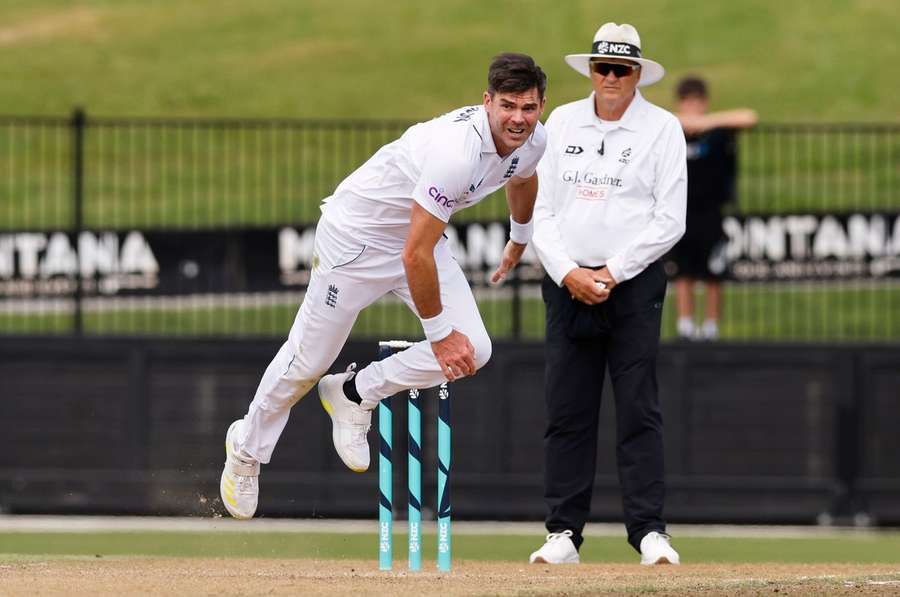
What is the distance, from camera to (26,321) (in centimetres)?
2228

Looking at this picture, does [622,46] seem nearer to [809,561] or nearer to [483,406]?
[809,561]

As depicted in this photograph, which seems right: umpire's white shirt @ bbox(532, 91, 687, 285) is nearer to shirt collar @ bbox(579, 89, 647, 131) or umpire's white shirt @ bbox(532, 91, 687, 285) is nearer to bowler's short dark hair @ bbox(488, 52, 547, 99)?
shirt collar @ bbox(579, 89, 647, 131)

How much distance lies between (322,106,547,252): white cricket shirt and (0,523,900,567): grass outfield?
2.65 metres

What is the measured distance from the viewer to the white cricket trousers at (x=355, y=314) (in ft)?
32.7

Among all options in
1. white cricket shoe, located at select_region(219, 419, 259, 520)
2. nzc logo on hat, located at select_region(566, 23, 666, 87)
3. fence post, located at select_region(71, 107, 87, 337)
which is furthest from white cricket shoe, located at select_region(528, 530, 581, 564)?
fence post, located at select_region(71, 107, 87, 337)

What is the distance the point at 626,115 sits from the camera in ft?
35.6

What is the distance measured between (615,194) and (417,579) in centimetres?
245

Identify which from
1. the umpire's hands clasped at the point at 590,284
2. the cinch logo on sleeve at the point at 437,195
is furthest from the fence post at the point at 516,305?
the cinch logo on sleeve at the point at 437,195

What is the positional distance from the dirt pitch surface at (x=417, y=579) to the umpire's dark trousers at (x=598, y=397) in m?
0.40

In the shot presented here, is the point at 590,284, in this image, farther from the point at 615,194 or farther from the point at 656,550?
the point at 656,550

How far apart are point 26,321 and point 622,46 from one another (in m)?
12.9

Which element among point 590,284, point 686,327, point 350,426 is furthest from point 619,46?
point 686,327

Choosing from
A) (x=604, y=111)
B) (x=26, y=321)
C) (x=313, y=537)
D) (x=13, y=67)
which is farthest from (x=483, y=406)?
(x=13, y=67)

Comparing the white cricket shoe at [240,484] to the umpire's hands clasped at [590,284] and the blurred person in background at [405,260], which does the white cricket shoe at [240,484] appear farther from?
the umpire's hands clasped at [590,284]
